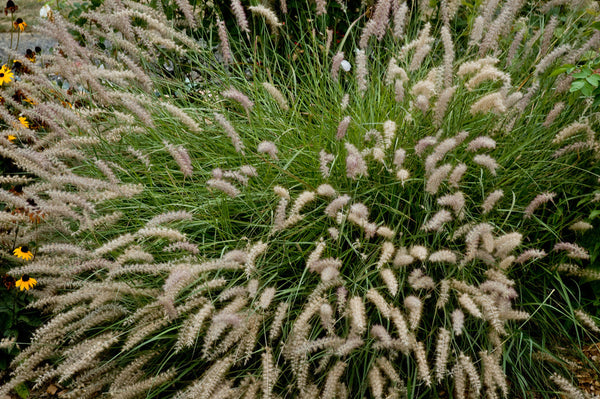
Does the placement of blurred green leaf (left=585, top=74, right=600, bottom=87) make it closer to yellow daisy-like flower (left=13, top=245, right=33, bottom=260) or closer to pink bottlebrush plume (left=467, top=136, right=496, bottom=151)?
pink bottlebrush plume (left=467, top=136, right=496, bottom=151)

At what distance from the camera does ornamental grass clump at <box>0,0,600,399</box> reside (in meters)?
2.61

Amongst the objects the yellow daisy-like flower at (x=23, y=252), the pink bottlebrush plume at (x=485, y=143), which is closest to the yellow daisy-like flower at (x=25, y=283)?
the yellow daisy-like flower at (x=23, y=252)

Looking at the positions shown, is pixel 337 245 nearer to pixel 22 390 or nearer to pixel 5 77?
pixel 22 390

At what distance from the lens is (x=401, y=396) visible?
2.71m

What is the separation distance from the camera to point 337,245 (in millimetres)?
2908

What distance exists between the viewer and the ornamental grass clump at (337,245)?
2613 mm

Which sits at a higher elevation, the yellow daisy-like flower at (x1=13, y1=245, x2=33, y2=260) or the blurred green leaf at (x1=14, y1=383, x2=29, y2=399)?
the yellow daisy-like flower at (x1=13, y1=245, x2=33, y2=260)

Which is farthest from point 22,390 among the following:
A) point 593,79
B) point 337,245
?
point 593,79

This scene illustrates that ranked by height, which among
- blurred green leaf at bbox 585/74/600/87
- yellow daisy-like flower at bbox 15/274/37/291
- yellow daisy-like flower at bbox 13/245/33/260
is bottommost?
yellow daisy-like flower at bbox 15/274/37/291

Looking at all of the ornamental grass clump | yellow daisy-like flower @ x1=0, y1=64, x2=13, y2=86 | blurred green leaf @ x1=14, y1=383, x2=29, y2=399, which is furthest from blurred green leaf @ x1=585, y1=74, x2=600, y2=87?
yellow daisy-like flower @ x1=0, y1=64, x2=13, y2=86

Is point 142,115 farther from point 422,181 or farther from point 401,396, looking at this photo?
point 401,396

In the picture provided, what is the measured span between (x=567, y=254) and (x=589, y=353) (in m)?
0.66

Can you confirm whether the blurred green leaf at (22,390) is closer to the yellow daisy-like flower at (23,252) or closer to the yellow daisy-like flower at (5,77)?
the yellow daisy-like flower at (23,252)

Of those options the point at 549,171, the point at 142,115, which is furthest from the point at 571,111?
the point at 142,115
